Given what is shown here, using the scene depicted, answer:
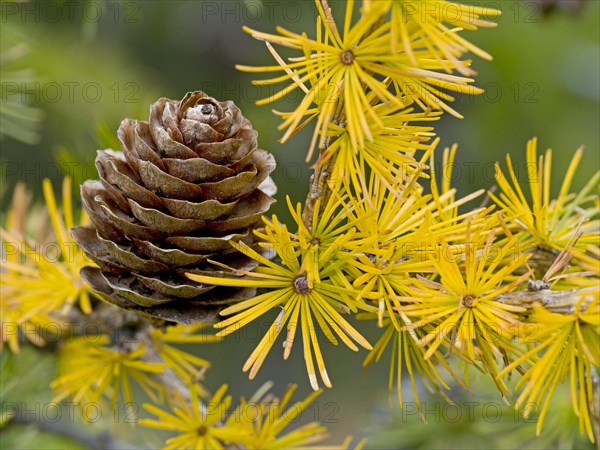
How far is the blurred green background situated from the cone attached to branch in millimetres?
409

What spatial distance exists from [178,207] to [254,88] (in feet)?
3.85

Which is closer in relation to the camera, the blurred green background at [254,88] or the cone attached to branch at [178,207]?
the cone attached to branch at [178,207]

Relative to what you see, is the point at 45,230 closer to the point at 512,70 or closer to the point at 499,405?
the point at 499,405

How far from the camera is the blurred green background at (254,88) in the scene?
122cm

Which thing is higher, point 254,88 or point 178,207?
point 254,88

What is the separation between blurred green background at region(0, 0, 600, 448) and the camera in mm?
1216

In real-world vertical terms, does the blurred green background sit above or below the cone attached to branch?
above

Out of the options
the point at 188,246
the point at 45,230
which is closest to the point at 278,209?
the point at 45,230

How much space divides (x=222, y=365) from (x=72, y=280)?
1536 mm

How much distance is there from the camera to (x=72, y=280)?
0.66 meters

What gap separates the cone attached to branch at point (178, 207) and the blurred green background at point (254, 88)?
41cm

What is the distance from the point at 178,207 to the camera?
0.50 metres

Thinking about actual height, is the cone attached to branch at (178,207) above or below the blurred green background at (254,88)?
below

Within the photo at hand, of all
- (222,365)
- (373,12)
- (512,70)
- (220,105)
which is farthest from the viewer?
(222,365)
